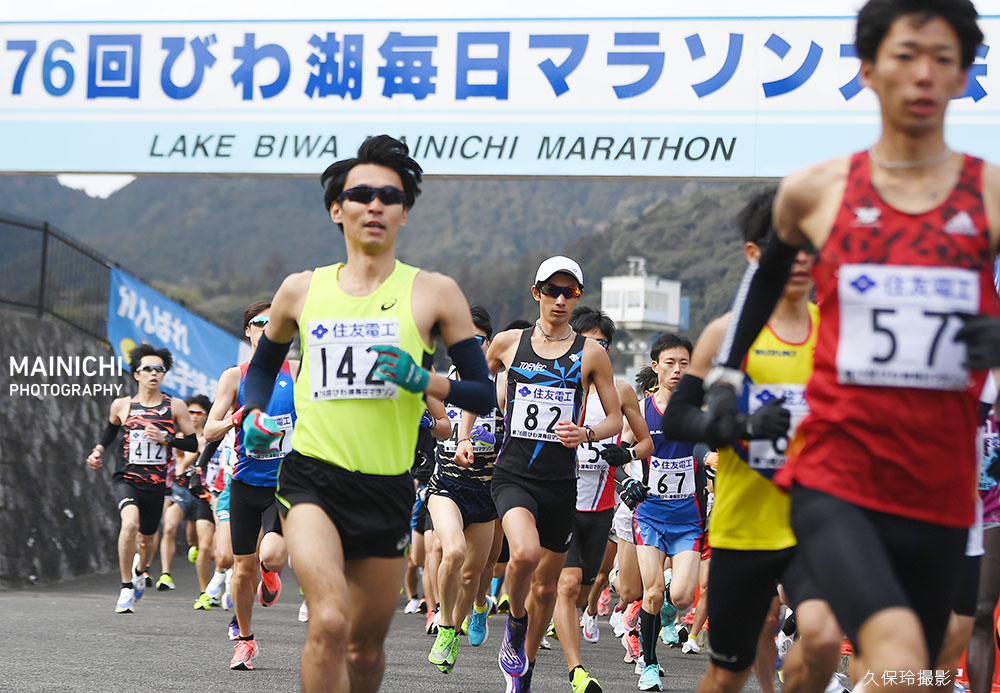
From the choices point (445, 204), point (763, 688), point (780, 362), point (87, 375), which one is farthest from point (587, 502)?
→ point (445, 204)

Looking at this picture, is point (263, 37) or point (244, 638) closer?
point (244, 638)

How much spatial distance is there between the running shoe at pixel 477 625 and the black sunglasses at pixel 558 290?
3.24m

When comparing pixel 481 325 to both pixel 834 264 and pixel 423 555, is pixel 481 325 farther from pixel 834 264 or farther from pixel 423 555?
pixel 834 264

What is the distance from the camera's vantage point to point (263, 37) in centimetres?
1324

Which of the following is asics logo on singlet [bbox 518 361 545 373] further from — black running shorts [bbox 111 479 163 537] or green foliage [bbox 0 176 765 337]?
green foliage [bbox 0 176 765 337]

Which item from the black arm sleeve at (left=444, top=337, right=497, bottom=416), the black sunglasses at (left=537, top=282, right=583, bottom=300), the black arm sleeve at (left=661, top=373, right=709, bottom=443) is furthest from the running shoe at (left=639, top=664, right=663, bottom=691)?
the black arm sleeve at (left=661, top=373, right=709, bottom=443)

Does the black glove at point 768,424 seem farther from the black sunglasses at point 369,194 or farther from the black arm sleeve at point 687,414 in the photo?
the black sunglasses at point 369,194

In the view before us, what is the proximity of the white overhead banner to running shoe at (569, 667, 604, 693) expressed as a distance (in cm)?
579

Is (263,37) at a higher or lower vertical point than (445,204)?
lower

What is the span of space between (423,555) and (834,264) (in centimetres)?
1173

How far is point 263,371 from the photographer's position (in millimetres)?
5906

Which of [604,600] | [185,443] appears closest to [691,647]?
[604,600]

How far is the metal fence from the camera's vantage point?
2159cm

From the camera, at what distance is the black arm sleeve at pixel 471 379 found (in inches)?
222
